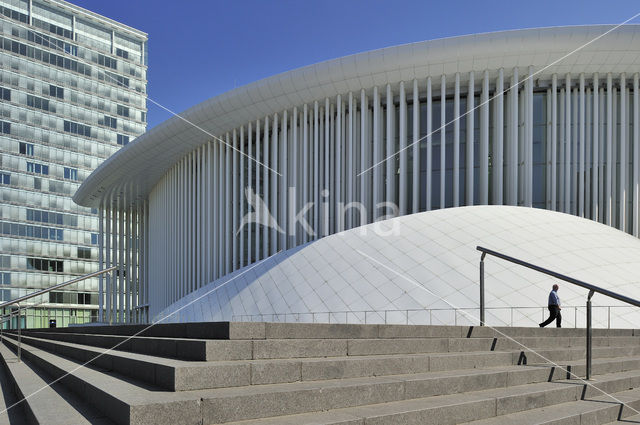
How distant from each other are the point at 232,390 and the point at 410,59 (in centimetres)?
2047

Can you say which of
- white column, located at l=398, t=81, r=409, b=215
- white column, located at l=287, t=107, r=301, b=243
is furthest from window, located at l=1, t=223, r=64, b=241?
white column, located at l=398, t=81, r=409, b=215

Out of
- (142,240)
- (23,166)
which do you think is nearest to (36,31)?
(23,166)

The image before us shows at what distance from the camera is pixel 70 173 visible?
220 ft

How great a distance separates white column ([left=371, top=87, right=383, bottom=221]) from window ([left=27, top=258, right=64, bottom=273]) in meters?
53.3

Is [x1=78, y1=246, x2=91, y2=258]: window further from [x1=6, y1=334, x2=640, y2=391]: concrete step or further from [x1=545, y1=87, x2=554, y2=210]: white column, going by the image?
[x1=6, y1=334, x2=640, y2=391]: concrete step

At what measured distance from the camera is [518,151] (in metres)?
23.0

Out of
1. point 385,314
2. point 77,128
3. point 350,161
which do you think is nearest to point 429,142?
point 350,161

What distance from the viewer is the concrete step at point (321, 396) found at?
11.2 feet

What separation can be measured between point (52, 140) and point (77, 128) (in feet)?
12.1

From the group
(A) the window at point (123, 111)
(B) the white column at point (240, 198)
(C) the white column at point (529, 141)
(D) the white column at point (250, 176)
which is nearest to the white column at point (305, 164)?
(D) the white column at point (250, 176)

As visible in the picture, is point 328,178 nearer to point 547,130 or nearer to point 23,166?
point 547,130

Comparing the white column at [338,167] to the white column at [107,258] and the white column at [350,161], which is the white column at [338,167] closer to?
the white column at [350,161]

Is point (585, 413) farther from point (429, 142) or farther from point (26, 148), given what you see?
point (26, 148)

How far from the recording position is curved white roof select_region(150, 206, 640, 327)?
47.5 ft
